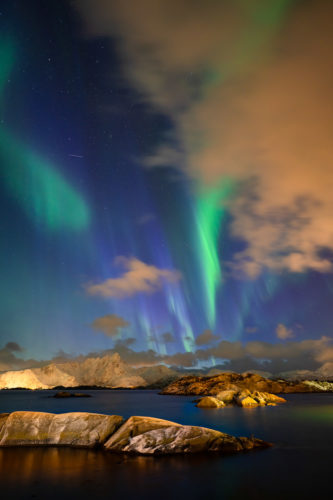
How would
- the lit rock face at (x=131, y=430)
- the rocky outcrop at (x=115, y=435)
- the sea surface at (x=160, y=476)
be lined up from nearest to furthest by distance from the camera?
1. the sea surface at (x=160, y=476)
2. the rocky outcrop at (x=115, y=435)
3. the lit rock face at (x=131, y=430)

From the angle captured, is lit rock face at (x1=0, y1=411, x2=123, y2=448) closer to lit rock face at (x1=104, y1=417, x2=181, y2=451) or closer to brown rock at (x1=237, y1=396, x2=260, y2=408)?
lit rock face at (x1=104, y1=417, x2=181, y2=451)

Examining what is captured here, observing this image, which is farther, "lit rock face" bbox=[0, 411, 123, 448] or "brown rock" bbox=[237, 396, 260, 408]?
"brown rock" bbox=[237, 396, 260, 408]

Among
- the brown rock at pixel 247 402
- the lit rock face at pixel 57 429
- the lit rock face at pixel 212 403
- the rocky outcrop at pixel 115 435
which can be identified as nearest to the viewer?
the rocky outcrop at pixel 115 435

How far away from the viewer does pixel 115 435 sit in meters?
27.7

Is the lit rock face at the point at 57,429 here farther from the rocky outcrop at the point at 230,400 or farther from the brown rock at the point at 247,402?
the brown rock at the point at 247,402

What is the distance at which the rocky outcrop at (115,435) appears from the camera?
1027 inches

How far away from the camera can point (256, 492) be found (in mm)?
19031

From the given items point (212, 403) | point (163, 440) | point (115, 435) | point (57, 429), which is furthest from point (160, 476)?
point (212, 403)

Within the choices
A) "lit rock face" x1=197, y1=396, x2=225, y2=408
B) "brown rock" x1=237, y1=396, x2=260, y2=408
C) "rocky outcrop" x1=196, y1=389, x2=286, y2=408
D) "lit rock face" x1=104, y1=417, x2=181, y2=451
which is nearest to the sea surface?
"lit rock face" x1=104, y1=417, x2=181, y2=451

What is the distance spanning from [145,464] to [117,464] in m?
1.80

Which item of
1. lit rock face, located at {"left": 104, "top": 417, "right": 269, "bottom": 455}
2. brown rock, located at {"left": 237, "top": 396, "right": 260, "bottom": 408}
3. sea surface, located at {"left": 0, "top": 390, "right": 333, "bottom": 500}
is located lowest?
sea surface, located at {"left": 0, "top": 390, "right": 333, "bottom": 500}

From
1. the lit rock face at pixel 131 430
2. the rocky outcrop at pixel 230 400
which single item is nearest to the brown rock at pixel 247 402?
the rocky outcrop at pixel 230 400

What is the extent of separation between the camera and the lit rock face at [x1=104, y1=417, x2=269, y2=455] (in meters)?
25.8

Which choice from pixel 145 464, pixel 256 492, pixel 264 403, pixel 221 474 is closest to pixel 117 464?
pixel 145 464
